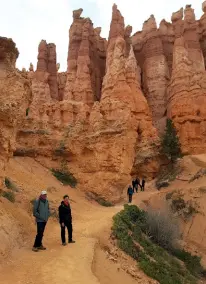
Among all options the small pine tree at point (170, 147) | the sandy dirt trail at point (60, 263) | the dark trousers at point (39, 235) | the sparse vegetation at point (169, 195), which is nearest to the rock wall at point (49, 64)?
the small pine tree at point (170, 147)

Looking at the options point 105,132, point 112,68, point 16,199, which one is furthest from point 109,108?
point 16,199

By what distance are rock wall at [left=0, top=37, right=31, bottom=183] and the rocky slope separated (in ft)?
0.13

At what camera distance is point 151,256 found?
11258 mm

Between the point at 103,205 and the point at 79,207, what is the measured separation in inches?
183

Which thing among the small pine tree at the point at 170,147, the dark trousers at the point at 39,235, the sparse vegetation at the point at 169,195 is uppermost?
the small pine tree at the point at 170,147

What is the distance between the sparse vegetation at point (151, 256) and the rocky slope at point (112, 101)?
532cm

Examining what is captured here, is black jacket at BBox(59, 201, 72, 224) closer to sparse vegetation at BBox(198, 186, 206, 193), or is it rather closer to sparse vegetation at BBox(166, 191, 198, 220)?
sparse vegetation at BBox(166, 191, 198, 220)

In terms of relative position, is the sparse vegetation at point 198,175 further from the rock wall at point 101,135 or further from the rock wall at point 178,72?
the rock wall at point 178,72

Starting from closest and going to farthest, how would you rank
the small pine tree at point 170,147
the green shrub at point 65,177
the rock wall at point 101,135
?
the green shrub at point 65,177 → the rock wall at point 101,135 → the small pine tree at point 170,147

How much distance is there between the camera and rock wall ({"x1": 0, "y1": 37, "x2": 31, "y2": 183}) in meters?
9.54

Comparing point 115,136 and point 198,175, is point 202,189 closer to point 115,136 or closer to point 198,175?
point 198,175

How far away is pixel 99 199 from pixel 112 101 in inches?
408

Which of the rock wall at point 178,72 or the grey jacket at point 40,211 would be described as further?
the rock wall at point 178,72

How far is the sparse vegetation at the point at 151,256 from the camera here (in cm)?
1027
